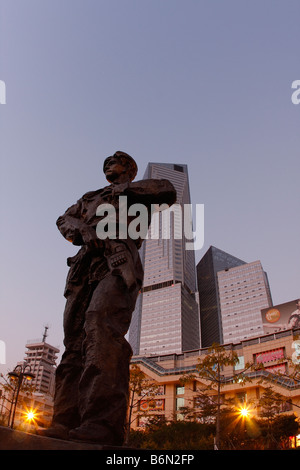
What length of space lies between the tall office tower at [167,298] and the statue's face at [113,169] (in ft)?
473

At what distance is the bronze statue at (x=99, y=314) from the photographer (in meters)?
2.47

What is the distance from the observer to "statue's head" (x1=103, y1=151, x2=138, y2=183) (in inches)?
166

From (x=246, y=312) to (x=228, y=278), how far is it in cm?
1867

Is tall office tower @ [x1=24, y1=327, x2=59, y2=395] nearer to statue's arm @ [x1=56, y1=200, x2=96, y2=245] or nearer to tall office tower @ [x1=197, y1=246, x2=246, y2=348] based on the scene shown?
tall office tower @ [x1=197, y1=246, x2=246, y2=348]

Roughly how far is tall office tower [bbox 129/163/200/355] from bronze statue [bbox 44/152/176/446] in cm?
14439

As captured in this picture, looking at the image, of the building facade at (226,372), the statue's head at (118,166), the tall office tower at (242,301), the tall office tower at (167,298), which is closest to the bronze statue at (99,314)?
the statue's head at (118,166)

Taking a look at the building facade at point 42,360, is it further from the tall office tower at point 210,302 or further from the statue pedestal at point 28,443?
the statue pedestal at point 28,443

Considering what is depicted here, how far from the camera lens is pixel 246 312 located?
456 ft

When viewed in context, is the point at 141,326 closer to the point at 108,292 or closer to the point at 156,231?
the point at 156,231

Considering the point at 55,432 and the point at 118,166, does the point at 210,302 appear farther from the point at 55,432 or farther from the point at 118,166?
the point at 55,432

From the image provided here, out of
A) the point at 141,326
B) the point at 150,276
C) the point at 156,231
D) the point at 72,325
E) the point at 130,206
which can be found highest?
the point at 156,231

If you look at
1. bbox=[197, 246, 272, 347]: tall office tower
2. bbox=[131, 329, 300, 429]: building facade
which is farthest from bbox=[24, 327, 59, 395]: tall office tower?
bbox=[131, 329, 300, 429]: building facade

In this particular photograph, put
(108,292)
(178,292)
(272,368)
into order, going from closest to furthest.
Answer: (108,292)
(272,368)
(178,292)
